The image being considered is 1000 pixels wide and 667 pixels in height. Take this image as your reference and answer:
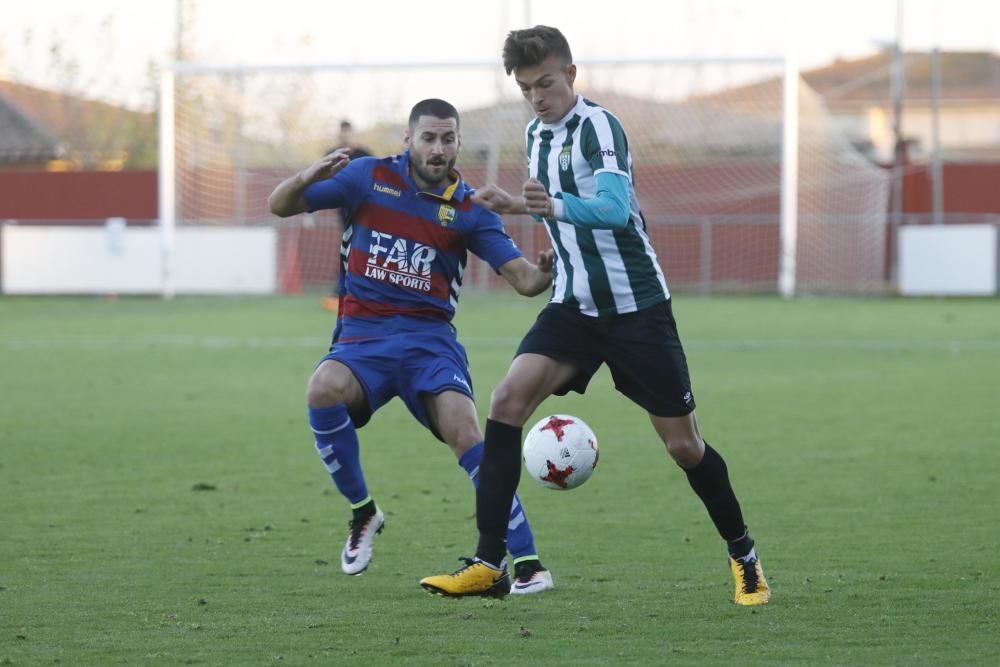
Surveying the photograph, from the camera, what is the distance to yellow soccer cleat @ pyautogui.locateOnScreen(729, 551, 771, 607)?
5.47 metres

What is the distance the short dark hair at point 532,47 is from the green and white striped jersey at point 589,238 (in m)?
0.22

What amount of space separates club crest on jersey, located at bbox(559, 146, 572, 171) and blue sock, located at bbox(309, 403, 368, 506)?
1.37m

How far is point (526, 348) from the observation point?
18.8ft

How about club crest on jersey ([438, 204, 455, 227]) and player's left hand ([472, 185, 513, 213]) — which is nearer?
player's left hand ([472, 185, 513, 213])

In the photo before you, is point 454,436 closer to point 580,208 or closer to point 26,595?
point 580,208

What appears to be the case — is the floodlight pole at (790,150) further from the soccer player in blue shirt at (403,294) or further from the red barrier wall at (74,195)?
the soccer player in blue shirt at (403,294)

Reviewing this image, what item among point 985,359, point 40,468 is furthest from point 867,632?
point 985,359

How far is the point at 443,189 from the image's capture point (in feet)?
20.6

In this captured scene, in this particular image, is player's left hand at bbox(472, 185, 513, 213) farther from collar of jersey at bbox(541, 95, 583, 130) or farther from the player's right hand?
the player's right hand

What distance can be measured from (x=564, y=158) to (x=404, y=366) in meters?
1.16

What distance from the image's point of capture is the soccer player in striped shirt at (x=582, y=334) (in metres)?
5.55

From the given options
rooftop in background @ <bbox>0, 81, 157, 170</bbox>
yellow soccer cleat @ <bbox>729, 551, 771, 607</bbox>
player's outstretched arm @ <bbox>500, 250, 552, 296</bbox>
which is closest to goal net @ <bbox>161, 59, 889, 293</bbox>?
rooftop in background @ <bbox>0, 81, 157, 170</bbox>

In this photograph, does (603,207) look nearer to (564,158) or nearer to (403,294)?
(564,158)

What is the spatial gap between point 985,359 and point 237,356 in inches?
313
